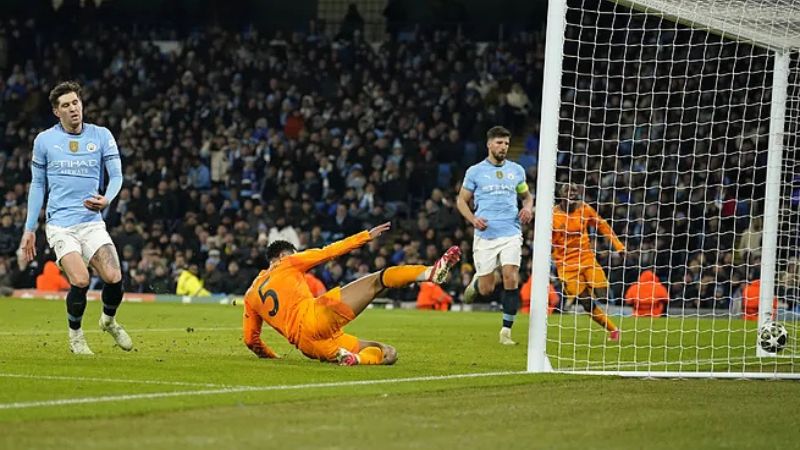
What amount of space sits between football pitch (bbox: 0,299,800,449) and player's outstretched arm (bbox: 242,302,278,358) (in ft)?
0.43

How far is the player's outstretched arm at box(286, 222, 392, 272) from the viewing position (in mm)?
10445

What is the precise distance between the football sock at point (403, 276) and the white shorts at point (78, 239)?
8.52ft

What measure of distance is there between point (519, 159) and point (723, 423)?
2216 centimetres

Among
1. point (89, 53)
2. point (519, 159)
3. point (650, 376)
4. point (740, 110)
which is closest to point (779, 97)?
point (650, 376)

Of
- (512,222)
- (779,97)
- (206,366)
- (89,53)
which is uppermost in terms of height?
(89,53)

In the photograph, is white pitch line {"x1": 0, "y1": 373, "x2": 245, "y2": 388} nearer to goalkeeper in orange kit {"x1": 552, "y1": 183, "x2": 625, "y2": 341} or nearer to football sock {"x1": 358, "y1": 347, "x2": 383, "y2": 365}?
football sock {"x1": 358, "y1": 347, "x2": 383, "y2": 365}

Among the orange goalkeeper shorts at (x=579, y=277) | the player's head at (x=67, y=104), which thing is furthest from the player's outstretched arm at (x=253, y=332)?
the orange goalkeeper shorts at (x=579, y=277)

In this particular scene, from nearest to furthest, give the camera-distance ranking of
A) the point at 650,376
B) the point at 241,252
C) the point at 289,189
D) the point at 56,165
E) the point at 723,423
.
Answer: the point at 723,423 < the point at 650,376 < the point at 56,165 < the point at 241,252 < the point at 289,189

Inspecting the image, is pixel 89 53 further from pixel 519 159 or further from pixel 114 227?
pixel 519 159

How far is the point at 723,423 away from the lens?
7789mm

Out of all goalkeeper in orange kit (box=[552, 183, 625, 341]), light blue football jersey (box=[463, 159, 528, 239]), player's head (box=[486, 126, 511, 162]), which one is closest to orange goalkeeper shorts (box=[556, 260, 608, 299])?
goalkeeper in orange kit (box=[552, 183, 625, 341])

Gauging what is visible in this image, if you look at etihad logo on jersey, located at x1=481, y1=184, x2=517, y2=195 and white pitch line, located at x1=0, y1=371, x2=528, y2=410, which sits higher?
etihad logo on jersey, located at x1=481, y1=184, x2=517, y2=195

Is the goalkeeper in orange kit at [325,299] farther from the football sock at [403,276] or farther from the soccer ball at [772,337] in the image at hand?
the soccer ball at [772,337]

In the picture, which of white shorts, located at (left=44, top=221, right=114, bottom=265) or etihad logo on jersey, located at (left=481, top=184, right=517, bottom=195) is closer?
white shorts, located at (left=44, top=221, right=114, bottom=265)
